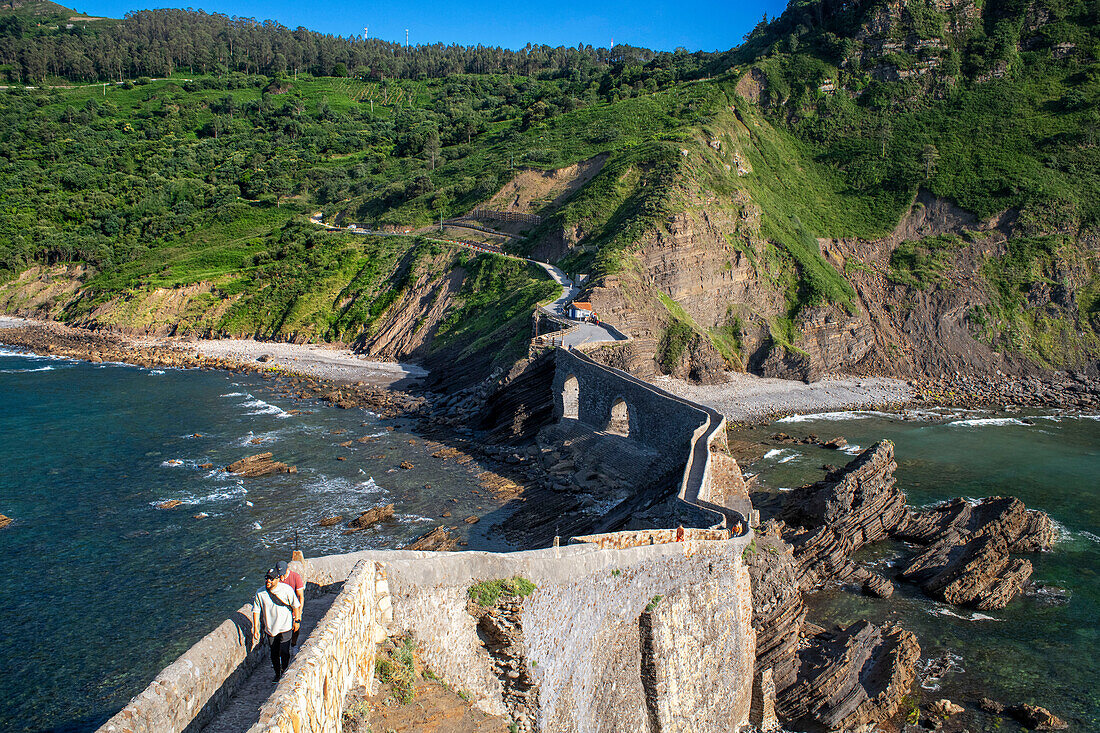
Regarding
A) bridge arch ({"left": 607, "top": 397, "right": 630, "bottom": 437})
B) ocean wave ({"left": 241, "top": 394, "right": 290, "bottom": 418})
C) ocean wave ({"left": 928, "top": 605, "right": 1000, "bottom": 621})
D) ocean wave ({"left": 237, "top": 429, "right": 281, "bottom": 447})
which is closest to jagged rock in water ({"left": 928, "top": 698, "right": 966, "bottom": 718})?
ocean wave ({"left": 928, "top": 605, "right": 1000, "bottom": 621})

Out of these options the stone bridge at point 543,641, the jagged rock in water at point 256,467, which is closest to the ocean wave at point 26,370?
the jagged rock in water at point 256,467

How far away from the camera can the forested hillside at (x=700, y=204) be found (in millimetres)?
60938

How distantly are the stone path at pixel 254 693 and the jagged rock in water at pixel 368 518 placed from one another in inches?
791

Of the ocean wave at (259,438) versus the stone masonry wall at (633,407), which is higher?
the stone masonry wall at (633,407)

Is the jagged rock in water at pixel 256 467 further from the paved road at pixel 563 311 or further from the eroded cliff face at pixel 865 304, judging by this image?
the eroded cliff face at pixel 865 304

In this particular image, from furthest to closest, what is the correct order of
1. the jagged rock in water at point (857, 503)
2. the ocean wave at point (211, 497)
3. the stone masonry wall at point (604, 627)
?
the ocean wave at point (211, 497) < the jagged rock in water at point (857, 503) < the stone masonry wall at point (604, 627)

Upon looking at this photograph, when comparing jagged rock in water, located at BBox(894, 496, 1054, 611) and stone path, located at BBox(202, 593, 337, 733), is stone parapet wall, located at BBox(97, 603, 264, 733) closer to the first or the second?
stone path, located at BBox(202, 593, 337, 733)

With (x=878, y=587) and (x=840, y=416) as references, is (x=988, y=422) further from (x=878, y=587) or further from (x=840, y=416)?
(x=878, y=587)

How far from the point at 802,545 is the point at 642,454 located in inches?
301

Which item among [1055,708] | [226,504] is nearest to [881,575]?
[1055,708]

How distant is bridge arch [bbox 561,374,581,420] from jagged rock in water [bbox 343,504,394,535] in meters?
12.0

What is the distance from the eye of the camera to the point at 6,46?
149 meters

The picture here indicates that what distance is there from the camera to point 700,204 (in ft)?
202

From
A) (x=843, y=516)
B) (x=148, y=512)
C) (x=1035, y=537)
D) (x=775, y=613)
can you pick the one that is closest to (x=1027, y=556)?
(x=1035, y=537)
